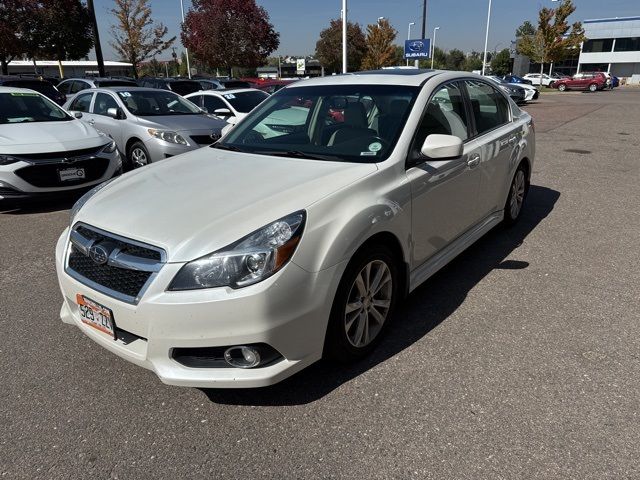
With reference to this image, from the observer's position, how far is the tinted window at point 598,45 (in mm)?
67188

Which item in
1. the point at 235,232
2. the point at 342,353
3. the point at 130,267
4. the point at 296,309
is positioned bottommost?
the point at 342,353

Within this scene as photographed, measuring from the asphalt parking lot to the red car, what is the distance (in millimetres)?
43185

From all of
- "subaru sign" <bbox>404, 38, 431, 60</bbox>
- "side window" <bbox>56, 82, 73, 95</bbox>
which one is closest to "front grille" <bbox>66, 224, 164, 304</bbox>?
"side window" <bbox>56, 82, 73, 95</bbox>

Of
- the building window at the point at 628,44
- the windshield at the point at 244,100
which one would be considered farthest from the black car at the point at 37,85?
the building window at the point at 628,44

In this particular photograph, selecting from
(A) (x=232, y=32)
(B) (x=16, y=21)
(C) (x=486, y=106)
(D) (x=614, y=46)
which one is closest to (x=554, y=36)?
(A) (x=232, y=32)

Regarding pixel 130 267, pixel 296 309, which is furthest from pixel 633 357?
pixel 130 267

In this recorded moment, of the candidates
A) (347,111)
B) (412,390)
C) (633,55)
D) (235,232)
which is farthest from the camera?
(633,55)

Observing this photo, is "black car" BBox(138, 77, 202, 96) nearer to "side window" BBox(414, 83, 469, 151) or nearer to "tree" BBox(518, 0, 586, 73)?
"side window" BBox(414, 83, 469, 151)

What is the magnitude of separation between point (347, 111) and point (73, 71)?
281 ft

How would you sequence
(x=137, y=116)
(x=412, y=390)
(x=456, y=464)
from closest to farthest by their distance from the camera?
(x=456, y=464) < (x=412, y=390) < (x=137, y=116)

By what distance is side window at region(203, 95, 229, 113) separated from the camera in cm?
1117

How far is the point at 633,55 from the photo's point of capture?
65.1 metres

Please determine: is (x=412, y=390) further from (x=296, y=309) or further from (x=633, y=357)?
(x=633, y=357)

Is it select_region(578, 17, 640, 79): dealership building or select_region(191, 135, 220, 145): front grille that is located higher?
select_region(578, 17, 640, 79): dealership building
